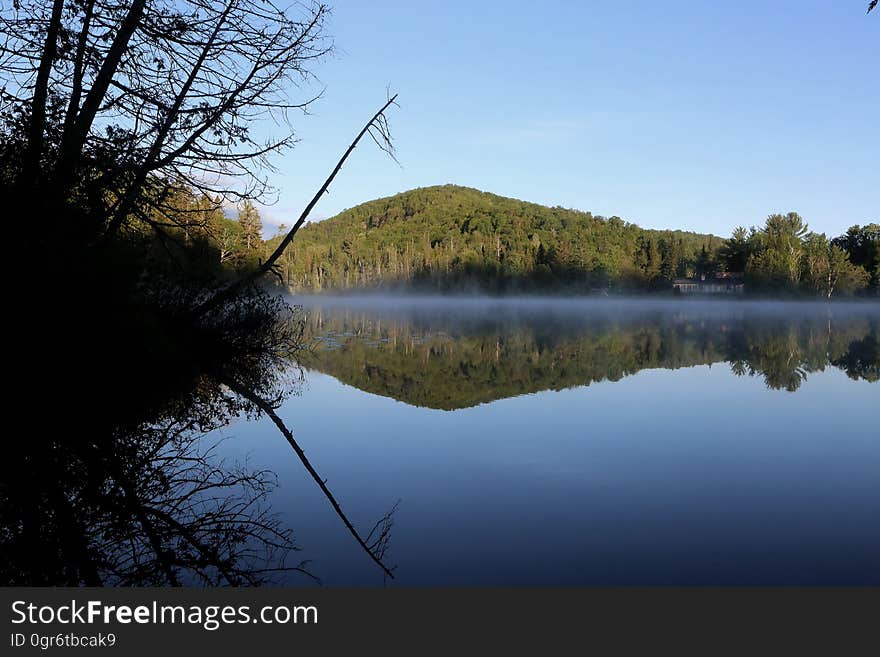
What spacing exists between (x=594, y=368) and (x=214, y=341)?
742 centimetres

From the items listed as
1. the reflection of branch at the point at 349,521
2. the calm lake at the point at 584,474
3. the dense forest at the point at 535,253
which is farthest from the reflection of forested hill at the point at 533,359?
the dense forest at the point at 535,253

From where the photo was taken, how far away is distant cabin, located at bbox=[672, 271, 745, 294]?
104 metres

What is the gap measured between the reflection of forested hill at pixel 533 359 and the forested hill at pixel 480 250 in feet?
248

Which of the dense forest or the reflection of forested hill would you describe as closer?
the reflection of forested hill

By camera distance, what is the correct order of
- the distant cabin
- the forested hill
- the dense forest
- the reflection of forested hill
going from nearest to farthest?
the reflection of forested hill → the dense forest → the distant cabin → the forested hill

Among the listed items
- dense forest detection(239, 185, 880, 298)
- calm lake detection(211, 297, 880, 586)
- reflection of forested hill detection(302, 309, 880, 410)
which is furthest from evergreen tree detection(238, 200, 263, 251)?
calm lake detection(211, 297, 880, 586)

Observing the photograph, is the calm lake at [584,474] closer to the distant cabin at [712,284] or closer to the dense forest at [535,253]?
the dense forest at [535,253]

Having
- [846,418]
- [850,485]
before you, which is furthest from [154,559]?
[846,418]

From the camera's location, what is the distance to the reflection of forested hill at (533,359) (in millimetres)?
11461

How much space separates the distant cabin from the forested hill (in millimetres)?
2088

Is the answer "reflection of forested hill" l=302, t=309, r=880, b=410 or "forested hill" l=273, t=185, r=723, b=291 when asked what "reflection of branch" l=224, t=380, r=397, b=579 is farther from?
"forested hill" l=273, t=185, r=723, b=291

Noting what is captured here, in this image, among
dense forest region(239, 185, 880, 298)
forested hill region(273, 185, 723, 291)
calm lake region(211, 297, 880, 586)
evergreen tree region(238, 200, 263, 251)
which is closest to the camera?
calm lake region(211, 297, 880, 586)

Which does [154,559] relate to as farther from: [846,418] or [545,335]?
[545,335]

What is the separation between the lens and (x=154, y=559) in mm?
3584
